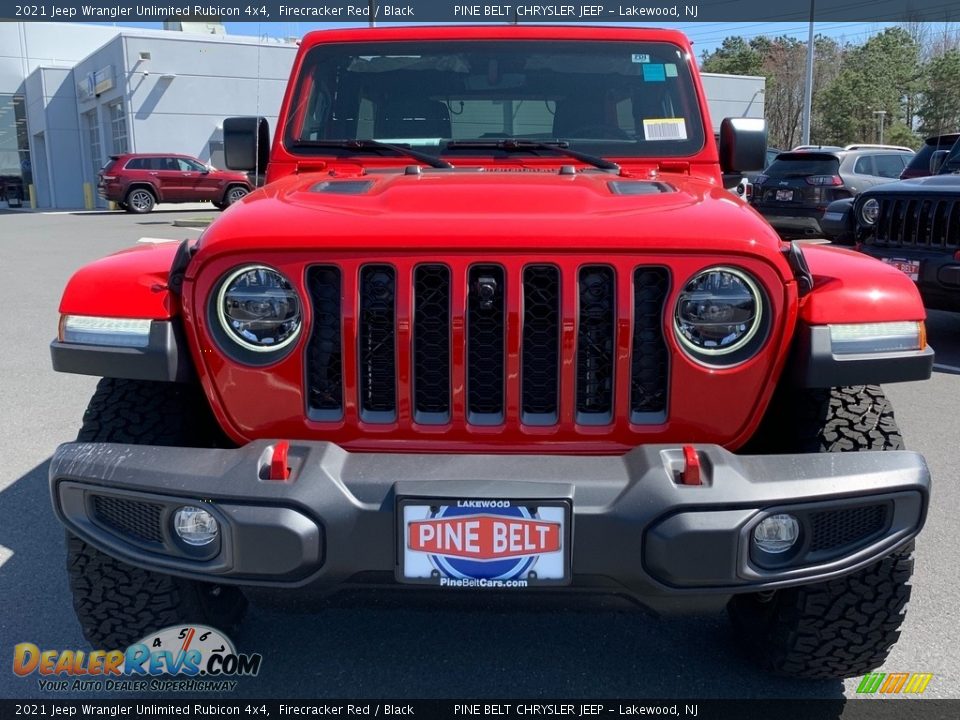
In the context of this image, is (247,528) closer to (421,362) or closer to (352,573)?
(352,573)

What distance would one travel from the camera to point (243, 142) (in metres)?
3.80

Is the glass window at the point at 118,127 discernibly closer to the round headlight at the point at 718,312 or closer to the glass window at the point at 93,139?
the glass window at the point at 93,139

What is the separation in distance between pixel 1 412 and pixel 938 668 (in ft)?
16.1

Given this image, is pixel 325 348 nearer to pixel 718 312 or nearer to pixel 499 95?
pixel 718 312

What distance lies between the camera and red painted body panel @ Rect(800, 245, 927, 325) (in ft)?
7.22

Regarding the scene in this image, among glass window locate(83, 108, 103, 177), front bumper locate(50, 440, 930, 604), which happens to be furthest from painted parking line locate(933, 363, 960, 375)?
glass window locate(83, 108, 103, 177)

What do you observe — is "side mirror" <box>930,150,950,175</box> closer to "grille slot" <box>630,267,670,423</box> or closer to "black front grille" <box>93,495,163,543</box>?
"grille slot" <box>630,267,670,423</box>

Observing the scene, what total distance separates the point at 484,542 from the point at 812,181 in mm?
12687

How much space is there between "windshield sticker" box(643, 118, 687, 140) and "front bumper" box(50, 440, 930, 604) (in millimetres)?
1745

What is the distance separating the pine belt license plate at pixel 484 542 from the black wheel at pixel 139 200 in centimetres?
2621

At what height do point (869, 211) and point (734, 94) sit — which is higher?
point (734, 94)

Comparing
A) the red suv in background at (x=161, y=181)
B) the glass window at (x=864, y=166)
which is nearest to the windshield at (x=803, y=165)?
the glass window at (x=864, y=166)

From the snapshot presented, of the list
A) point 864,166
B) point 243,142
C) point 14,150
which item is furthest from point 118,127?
point 243,142

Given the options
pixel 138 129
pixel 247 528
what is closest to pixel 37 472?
pixel 247 528
